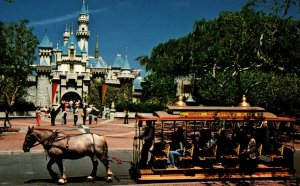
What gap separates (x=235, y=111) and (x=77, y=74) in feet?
220

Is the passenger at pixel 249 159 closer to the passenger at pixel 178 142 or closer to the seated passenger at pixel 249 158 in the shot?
the seated passenger at pixel 249 158

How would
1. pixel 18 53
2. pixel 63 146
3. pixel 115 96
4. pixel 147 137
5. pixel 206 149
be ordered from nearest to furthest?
1. pixel 63 146
2. pixel 147 137
3. pixel 206 149
4. pixel 18 53
5. pixel 115 96

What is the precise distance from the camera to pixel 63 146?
10.9 m

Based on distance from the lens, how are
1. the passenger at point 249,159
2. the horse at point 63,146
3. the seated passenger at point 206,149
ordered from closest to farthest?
the horse at point 63,146
the seated passenger at point 206,149
the passenger at point 249,159

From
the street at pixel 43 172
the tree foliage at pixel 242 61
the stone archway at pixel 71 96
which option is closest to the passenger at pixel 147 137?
the street at pixel 43 172

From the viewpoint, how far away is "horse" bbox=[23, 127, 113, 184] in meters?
10.9

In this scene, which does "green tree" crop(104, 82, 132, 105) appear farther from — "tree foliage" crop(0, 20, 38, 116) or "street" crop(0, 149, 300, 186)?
"street" crop(0, 149, 300, 186)

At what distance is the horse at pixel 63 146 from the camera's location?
35.6 feet

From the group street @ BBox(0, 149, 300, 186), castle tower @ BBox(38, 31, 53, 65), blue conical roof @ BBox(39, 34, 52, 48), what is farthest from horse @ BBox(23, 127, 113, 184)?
blue conical roof @ BBox(39, 34, 52, 48)

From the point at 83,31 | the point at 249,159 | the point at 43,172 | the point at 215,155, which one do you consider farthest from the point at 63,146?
the point at 83,31

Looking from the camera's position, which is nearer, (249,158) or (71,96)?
(249,158)

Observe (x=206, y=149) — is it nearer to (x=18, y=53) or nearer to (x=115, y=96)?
(x=18, y=53)

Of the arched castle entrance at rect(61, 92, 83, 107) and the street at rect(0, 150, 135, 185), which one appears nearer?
the street at rect(0, 150, 135, 185)

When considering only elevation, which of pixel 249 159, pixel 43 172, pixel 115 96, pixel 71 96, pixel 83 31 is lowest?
pixel 43 172
